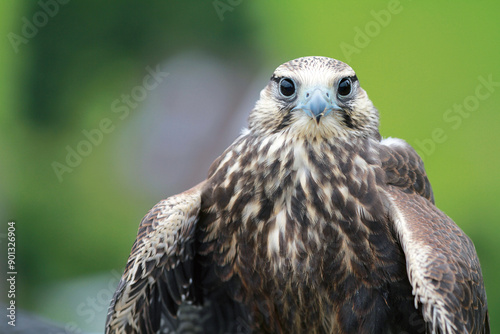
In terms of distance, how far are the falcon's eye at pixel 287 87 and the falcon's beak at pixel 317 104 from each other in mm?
110

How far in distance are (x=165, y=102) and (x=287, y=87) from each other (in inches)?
186

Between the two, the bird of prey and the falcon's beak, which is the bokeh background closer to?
the bird of prey

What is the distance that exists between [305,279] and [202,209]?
1.87 ft

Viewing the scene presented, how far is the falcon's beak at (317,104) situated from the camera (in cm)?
248

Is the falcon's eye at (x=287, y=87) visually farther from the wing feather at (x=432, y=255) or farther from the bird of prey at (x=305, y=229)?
the wing feather at (x=432, y=255)

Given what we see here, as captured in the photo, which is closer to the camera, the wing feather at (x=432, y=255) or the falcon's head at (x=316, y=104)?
the wing feather at (x=432, y=255)

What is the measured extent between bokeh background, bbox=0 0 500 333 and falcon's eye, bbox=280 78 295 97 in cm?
308

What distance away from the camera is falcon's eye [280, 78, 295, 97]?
2.64m

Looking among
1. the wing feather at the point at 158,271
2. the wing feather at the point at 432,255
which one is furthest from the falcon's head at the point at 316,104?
the wing feather at the point at 158,271

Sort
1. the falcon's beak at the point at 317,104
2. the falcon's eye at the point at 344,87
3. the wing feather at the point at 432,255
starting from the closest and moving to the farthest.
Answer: the wing feather at the point at 432,255, the falcon's beak at the point at 317,104, the falcon's eye at the point at 344,87

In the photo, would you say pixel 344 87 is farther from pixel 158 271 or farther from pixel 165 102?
pixel 165 102

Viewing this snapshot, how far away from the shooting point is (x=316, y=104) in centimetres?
249

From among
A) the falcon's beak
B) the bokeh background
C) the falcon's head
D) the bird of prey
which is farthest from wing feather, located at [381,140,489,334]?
the bokeh background

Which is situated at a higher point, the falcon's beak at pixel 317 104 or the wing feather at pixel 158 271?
the falcon's beak at pixel 317 104
